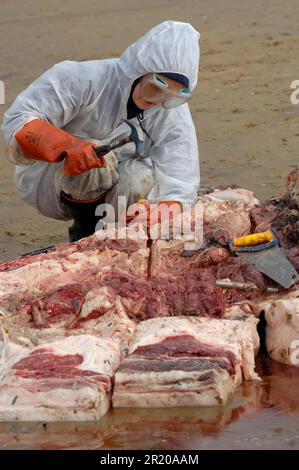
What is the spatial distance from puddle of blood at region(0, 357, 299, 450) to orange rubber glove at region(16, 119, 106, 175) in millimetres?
1910

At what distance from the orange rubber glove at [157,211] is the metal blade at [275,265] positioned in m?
0.65

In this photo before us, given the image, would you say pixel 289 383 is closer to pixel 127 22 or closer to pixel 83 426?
pixel 83 426

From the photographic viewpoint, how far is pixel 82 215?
7.70 m

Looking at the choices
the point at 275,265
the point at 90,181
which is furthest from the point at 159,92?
the point at 275,265

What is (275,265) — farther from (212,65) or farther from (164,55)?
(212,65)

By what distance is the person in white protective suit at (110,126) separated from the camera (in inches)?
272

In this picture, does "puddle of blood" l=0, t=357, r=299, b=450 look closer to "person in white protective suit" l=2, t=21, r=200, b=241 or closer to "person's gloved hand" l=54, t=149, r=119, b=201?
"person in white protective suit" l=2, t=21, r=200, b=241

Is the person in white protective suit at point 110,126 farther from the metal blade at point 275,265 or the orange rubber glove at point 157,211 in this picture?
the metal blade at point 275,265

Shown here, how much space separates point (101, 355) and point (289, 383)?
0.91 meters

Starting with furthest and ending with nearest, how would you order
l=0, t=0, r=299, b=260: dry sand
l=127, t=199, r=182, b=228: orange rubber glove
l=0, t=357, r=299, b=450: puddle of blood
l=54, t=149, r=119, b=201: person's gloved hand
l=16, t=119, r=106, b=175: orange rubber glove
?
l=0, t=0, r=299, b=260: dry sand → l=54, t=149, r=119, b=201: person's gloved hand → l=16, t=119, r=106, b=175: orange rubber glove → l=127, t=199, r=182, b=228: orange rubber glove → l=0, t=357, r=299, b=450: puddle of blood

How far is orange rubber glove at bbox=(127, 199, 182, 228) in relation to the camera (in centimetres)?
667

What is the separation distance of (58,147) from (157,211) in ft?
2.21

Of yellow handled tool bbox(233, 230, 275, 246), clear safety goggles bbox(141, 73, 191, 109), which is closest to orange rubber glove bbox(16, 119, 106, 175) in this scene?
clear safety goggles bbox(141, 73, 191, 109)
